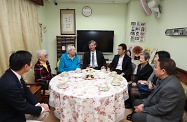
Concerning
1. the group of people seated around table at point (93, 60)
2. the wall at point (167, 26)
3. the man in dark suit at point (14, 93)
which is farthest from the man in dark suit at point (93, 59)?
the man in dark suit at point (14, 93)

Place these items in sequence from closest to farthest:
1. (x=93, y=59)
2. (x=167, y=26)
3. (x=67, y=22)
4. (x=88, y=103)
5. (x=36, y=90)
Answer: (x=88, y=103) → (x=36, y=90) → (x=167, y=26) → (x=93, y=59) → (x=67, y=22)

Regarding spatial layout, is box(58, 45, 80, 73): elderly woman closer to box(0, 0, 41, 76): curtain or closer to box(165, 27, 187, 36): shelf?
box(0, 0, 41, 76): curtain

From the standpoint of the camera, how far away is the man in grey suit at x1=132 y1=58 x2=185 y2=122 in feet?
4.52

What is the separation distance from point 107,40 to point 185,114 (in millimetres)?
3114

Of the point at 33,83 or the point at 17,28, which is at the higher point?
the point at 17,28

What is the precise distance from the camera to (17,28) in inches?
107

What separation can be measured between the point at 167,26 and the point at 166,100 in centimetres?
191

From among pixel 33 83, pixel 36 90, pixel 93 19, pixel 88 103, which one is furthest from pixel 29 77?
pixel 93 19

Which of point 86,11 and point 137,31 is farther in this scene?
point 86,11

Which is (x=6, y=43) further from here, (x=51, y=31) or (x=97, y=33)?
(x=97, y=33)

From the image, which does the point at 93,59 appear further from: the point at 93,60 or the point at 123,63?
the point at 123,63

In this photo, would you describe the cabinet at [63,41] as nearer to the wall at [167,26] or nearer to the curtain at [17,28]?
the curtain at [17,28]

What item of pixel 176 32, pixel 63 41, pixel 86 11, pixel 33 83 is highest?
pixel 86 11

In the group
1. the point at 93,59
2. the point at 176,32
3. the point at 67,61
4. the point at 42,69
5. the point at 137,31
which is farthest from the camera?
the point at 137,31
